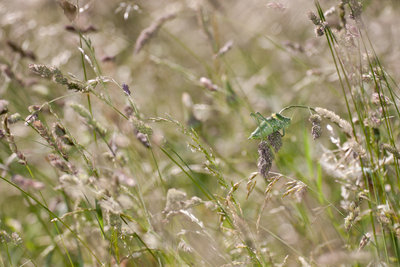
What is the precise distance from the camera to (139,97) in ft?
9.94

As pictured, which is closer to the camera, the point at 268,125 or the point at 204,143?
the point at 268,125

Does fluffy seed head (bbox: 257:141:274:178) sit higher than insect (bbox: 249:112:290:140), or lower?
lower

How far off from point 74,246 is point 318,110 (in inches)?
43.6

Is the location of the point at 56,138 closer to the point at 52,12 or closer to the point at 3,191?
the point at 3,191

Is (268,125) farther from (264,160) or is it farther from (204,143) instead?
(204,143)

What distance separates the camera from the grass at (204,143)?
1.24 m

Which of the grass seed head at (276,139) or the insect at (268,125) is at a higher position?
the insect at (268,125)

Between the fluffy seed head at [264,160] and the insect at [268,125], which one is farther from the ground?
the insect at [268,125]

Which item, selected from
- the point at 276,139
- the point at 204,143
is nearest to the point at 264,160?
the point at 276,139

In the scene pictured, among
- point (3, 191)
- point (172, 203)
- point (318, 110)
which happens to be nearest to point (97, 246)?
point (172, 203)

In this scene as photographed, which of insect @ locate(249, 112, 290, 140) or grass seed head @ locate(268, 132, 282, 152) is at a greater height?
insect @ locate(249, 112, 290, 140)

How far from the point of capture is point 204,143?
1.92 metres

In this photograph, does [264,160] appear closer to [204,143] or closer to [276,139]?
[276,139]

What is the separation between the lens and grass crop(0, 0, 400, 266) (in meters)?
1.24
